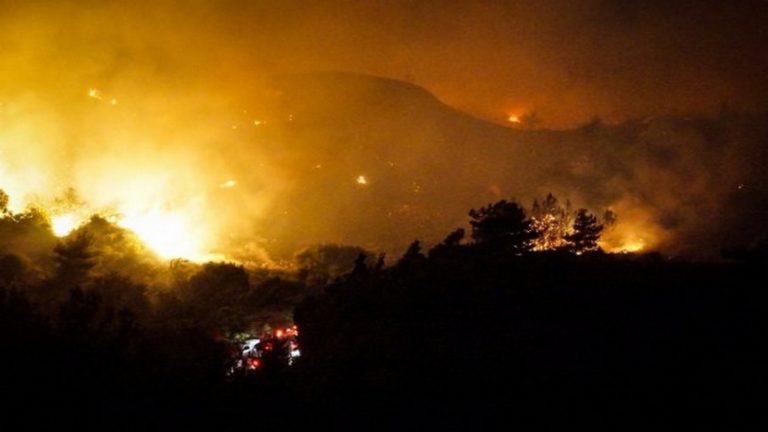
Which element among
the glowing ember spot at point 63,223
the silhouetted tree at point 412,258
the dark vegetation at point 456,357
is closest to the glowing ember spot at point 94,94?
the glowing ember spot at point 63,223

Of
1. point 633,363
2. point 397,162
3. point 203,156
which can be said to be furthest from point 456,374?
point 397,162

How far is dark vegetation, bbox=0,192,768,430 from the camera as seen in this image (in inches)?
265

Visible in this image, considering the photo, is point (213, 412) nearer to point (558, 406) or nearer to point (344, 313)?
point (558, 406)

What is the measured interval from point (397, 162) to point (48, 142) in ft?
198

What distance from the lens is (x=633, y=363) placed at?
7875 millimetres

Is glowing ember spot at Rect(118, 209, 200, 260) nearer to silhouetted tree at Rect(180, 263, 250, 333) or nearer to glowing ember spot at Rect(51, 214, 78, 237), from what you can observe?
glowing ember spot at Rect(51, 214, 78, 237)

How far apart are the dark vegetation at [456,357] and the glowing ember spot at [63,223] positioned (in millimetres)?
43199

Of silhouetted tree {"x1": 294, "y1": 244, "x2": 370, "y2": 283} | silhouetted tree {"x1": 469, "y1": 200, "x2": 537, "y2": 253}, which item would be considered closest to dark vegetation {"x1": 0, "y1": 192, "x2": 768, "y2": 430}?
silhouetted tree {"x1": 469, "y1": 200, "x2": 537, "y2": 253}

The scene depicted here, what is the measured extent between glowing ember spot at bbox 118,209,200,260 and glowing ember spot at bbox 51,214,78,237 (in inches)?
159

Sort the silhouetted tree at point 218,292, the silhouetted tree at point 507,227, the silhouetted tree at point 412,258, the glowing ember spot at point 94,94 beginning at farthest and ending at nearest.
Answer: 1. the glowing ember spot at point 94,94
2. the silhouetted tree at point 218,292
3. the silhouetted tree at point 507,227
4. the silhouetted tree at point 412,258

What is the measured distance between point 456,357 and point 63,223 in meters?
50.0

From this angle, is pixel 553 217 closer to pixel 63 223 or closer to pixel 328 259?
pixel 328 259

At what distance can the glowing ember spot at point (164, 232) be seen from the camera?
54.7 m

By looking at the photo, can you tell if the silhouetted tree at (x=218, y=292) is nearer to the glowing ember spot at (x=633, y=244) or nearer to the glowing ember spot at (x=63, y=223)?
the glowing ember spot at (x=63, y=223)
